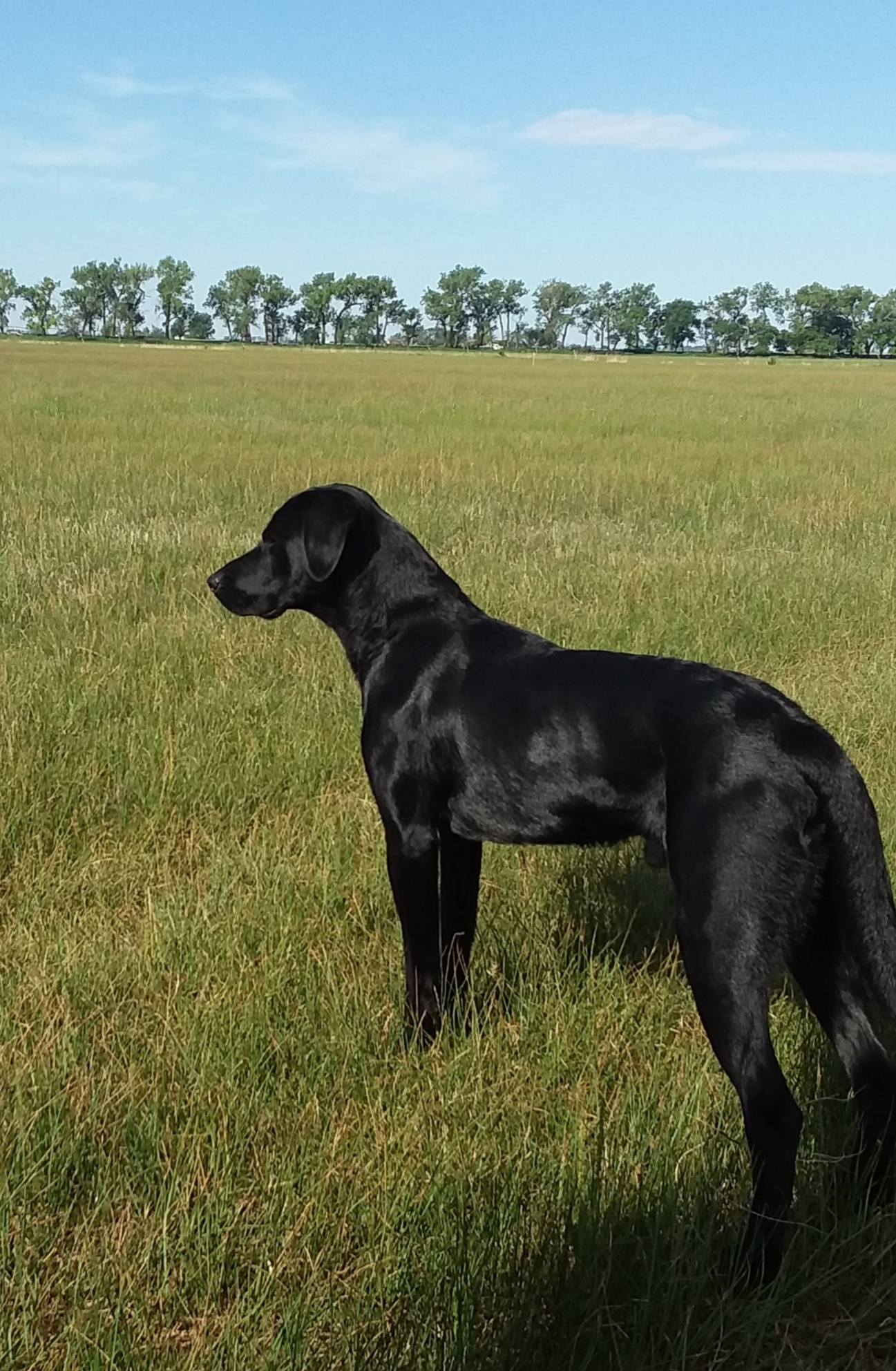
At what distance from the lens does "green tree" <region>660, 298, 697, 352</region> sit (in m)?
170

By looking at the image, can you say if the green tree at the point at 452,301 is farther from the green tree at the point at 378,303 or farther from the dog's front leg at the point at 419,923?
the dog's front leg at the point at 419,923

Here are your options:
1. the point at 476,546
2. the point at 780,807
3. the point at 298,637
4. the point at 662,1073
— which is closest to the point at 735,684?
the point at 780,807

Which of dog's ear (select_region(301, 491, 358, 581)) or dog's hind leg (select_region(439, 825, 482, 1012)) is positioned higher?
dog's ear (select_region(301, 491, 358, 581))

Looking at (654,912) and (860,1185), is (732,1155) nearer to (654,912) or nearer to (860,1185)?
(860,1185)

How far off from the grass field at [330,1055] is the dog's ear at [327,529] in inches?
44.7

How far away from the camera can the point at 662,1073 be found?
2.96m

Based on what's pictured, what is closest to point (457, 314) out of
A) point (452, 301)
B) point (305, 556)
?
point (452, 301)

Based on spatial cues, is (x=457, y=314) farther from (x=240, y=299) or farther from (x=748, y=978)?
(x=748, y=978)

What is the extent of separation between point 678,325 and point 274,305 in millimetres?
59137

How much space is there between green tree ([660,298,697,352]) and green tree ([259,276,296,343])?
55012 mm

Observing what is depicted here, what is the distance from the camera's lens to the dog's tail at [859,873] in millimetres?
2533

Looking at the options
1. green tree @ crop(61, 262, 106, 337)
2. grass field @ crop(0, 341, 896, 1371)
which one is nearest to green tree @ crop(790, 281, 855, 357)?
green tree @ crop(61, 262, 106, 337)

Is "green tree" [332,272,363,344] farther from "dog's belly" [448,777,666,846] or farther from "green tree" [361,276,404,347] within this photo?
"dog's belly" [448,777,666,846]

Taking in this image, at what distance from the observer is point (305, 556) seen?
11.5ft
